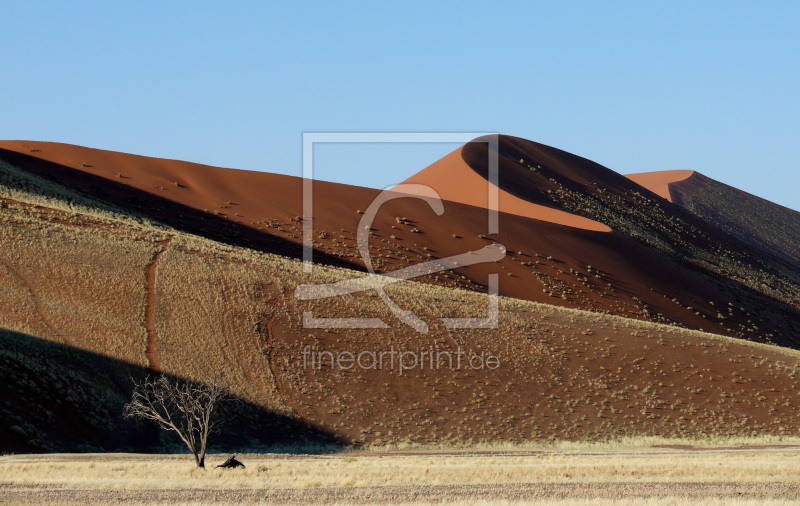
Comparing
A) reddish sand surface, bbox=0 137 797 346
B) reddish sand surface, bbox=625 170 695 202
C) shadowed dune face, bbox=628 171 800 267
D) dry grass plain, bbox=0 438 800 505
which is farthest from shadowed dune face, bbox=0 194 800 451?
reddish sand surface, bbox=625 170 695 202

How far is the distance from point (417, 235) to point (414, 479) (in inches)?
1624

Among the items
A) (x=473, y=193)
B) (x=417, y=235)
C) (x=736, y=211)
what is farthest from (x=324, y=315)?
(x=736, y=211)

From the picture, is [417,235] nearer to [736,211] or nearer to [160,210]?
[160,210]

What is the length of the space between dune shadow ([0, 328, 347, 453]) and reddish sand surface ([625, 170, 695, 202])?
119 metres

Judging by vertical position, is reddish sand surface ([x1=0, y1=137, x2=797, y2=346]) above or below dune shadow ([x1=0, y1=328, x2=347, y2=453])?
above

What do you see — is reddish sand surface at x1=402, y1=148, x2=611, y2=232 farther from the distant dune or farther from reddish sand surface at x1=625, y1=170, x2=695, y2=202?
reddish sand surface at x1=625, y1=170, x2=695, y2=202

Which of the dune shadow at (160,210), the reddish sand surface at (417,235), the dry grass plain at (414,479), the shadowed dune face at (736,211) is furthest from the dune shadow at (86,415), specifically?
the shadowed dune face at (736,211)

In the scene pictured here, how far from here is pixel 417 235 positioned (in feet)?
202

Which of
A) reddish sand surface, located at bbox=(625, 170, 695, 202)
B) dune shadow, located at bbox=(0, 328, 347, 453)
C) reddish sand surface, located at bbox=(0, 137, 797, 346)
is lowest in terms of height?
dune shadow, located at bbox=(0, 328, 347, 453)

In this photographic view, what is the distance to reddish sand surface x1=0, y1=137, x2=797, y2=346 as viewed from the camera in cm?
5697

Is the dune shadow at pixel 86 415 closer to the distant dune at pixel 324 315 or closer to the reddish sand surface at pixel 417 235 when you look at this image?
the distant dune at pixel 324 315

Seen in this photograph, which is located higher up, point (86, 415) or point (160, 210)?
point (160, 210)

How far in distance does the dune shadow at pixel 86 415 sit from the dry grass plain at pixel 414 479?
286cm

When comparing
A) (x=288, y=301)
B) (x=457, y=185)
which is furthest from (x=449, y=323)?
(x=457, y=185)
